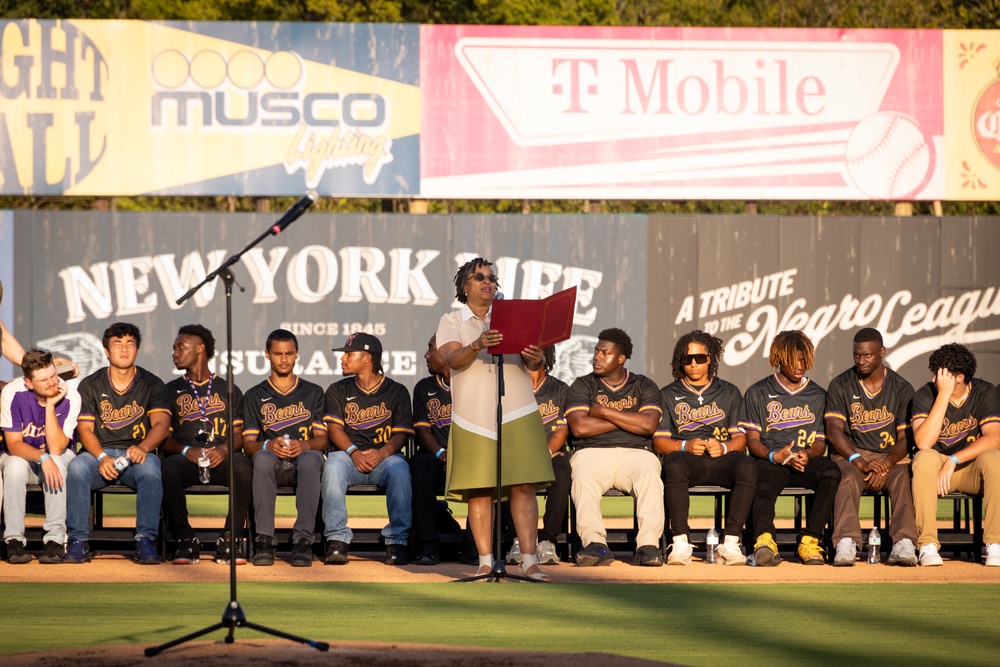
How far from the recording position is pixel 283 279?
15.4 metres

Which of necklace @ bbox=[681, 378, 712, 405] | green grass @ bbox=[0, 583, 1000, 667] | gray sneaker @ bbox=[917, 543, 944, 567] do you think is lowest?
green grass @ bbox=[0, 583, 1000, 667]

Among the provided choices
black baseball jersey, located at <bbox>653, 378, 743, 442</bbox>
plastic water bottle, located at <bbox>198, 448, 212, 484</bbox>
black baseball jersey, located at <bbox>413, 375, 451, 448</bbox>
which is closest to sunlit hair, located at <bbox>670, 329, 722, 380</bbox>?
black baseball jersey, located at <bbox>653, 378, 743, 442</bbox>

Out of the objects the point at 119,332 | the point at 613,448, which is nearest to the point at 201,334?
the point at 119,332

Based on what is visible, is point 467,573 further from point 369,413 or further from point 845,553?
point 845,553

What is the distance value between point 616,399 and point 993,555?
2643mm

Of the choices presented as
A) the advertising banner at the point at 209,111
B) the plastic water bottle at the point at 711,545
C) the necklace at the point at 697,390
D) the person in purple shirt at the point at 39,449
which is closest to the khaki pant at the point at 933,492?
the plastic water bottle at the point at 711,545

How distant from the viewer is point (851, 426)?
918cm

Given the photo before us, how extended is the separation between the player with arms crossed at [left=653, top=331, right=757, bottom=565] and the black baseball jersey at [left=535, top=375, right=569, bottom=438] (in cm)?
78

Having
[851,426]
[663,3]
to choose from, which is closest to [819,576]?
[851,426]

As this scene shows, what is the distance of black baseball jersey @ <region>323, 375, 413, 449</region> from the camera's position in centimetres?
935

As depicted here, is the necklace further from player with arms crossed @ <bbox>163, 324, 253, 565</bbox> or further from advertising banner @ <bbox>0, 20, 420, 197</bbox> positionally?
advertising banner @ <bbox>0, 20, 420, 197</bbox>

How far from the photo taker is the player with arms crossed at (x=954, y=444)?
8.61m

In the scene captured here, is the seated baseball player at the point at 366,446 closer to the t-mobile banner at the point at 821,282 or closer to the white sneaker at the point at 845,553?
the white sneaker at the point at 845,553

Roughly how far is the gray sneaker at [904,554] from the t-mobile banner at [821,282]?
6.99m
